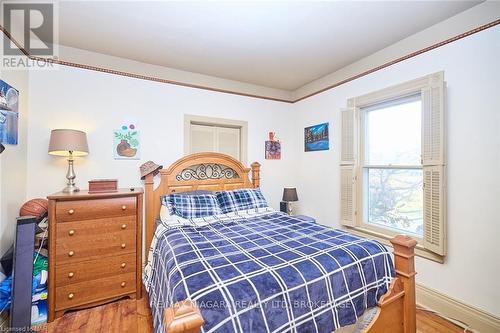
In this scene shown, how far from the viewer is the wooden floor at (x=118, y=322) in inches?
72.0

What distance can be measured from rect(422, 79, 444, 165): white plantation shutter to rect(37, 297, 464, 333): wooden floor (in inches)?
53.5

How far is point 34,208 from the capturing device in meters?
2.05

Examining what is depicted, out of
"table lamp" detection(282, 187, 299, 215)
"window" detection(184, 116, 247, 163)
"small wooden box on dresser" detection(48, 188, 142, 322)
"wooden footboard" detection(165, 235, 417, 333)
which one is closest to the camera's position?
"wooden footboard" detection(165, 235, 417, 333)

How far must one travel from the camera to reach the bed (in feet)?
3.45

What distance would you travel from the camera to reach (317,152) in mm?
3422

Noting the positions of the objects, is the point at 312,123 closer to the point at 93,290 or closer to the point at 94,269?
the point at 94,269

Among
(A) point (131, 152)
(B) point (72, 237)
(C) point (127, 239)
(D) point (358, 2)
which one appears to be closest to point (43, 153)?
(A) point (131, 152)

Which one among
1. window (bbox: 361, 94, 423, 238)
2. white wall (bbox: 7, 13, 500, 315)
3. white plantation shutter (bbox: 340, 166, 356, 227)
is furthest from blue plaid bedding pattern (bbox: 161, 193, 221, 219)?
window (bbox: 361, 94, 423, 238)

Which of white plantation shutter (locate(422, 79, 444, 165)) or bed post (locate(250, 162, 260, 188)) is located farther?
bed post (locate(250, 162, 260, 188))

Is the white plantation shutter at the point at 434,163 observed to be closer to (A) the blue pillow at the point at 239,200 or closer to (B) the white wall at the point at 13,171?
(A) the blue pillow at the point at 239,200

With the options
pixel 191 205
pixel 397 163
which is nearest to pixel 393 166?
pixel 397 163

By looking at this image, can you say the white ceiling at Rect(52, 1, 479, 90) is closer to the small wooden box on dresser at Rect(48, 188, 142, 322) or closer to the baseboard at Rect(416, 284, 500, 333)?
the small wooden box on dresser at Rect(48, 188, 142, 322)

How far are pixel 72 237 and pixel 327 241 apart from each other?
2.18 metres

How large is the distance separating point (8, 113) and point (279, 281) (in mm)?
2478
